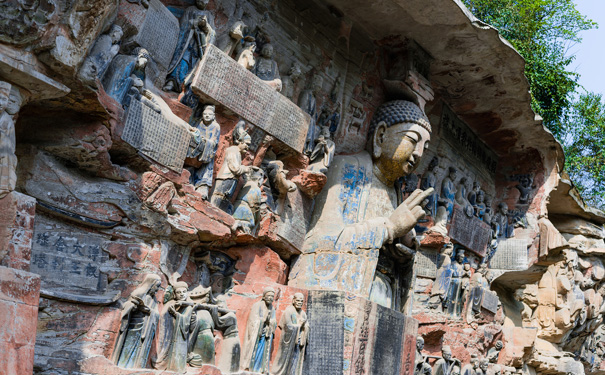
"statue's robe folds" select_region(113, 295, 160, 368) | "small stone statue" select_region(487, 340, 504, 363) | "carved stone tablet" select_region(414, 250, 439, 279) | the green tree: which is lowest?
"statue's robe folds" select_region(113, 295, 160, 368)

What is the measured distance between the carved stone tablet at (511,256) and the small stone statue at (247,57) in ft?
22.2

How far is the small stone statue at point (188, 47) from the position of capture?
7.12 meters

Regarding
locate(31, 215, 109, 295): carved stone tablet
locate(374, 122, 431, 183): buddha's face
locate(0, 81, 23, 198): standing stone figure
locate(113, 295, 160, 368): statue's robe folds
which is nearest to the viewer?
locate(0, 81, 23, 198): standing stone figure

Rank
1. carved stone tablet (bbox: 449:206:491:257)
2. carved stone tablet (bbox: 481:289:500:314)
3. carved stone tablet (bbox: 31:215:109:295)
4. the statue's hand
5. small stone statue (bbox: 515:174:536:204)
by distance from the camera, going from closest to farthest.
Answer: carved stone tablet (bbox: 31:215:109:295) → the statue's hand → carved stone tablet (bbox: 449:206:491:257) → carved stone tablet (bbox: 481:289:500:314) → small stone statue (bbox: 515:174:536:204)

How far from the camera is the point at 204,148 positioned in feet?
23.5

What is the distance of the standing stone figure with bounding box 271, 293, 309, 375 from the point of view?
759cm

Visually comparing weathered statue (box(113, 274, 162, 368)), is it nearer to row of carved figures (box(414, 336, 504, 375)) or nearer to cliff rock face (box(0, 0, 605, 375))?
cliff rock face (box(0, 0, 605, 375))

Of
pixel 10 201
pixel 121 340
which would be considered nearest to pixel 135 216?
pixel 121 340

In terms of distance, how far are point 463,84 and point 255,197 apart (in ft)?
14.2

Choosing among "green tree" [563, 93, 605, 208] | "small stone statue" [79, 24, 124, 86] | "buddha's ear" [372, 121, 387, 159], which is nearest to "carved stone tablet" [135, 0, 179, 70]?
"small stone statue" [79, 24, 124, 86]

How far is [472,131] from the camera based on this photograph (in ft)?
39.4

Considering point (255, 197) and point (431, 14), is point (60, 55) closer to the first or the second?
point (255, 197)

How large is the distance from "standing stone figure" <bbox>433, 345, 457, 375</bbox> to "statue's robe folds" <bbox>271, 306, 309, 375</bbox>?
349 cm

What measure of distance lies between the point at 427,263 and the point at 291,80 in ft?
13.2
